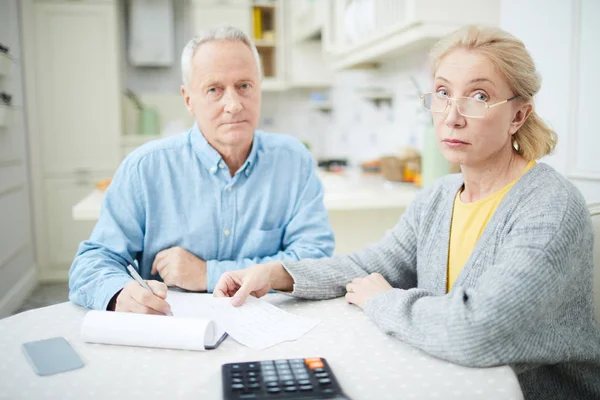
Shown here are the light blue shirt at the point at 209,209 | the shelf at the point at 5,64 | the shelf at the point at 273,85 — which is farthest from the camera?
the shelf at the point at 273,85

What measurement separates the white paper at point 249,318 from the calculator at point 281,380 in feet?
0.39

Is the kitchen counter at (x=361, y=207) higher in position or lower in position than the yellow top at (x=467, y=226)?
lower

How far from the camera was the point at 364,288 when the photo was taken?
1126 millimetres

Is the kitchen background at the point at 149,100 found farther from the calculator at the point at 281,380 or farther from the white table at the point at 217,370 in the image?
the calculator at the point at 281,380

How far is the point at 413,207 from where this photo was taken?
1324mm

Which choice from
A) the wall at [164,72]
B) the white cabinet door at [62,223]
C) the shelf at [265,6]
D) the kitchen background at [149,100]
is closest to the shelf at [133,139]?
the kitchen background at [149,100]

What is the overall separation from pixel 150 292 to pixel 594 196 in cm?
128

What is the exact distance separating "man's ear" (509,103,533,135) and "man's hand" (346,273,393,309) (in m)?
0.42

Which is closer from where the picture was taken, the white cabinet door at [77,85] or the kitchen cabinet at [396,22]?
the kitchen cabinet at [396,22]

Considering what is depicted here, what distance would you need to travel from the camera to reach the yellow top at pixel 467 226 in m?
1.15

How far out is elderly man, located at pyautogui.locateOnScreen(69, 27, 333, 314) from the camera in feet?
4.62

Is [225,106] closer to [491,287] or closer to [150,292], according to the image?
[150,292]

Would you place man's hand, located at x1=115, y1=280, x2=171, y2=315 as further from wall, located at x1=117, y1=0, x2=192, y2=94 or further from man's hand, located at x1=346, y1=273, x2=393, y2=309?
wall, located at x1=117, y1=0, x2=192, y2=94

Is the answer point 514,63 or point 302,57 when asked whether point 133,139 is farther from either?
point 514,63
